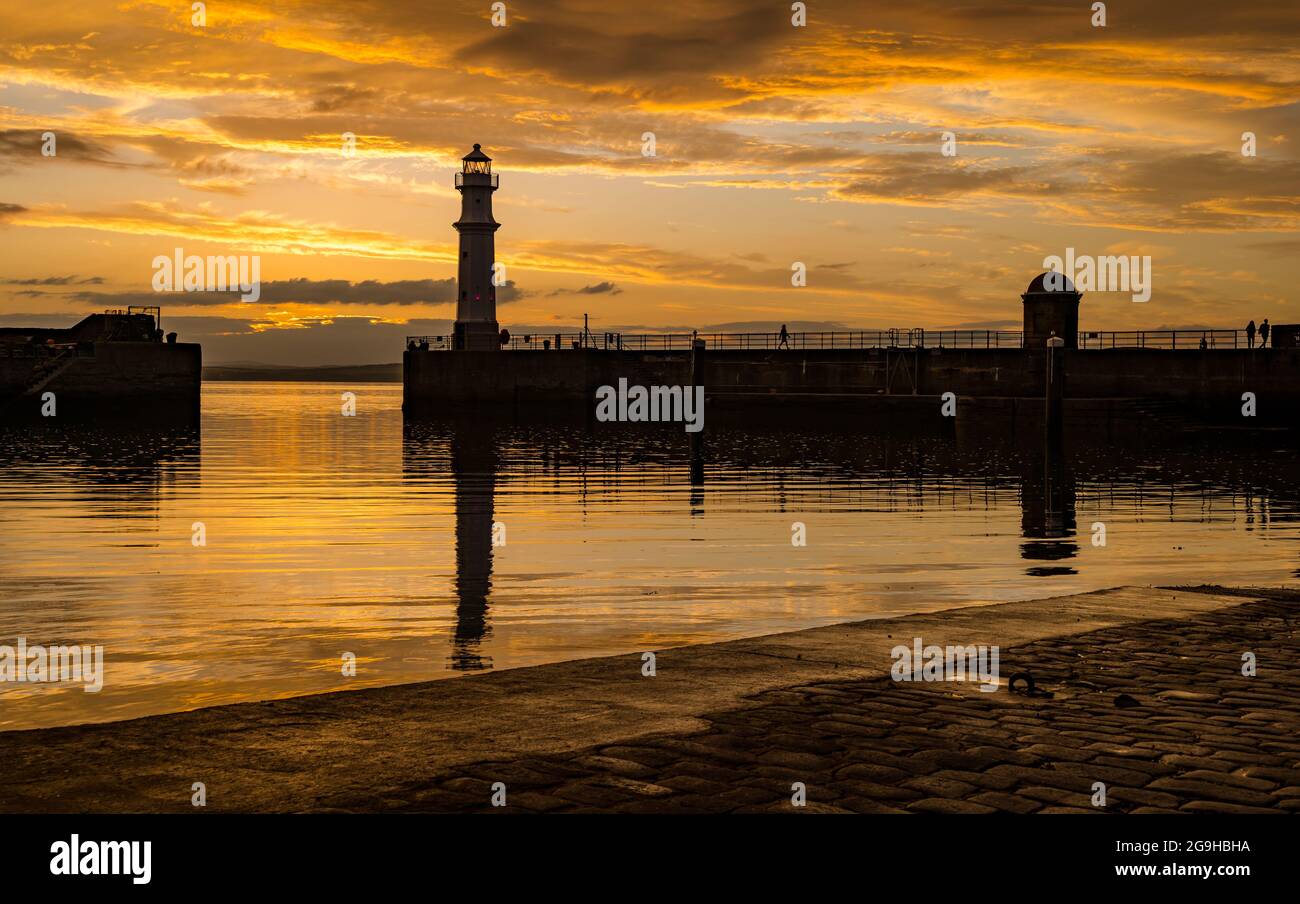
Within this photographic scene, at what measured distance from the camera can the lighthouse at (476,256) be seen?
73.6 metres

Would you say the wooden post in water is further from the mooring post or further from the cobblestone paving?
the cobblestone paving

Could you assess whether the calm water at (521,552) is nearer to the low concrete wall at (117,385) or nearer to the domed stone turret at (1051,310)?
the domed stone turret at (1051,310)

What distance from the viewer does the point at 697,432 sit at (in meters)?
62.0

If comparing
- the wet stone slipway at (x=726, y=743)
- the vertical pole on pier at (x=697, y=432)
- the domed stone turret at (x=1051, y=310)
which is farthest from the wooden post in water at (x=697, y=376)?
the wet stone slipway at (x=726, y=743)

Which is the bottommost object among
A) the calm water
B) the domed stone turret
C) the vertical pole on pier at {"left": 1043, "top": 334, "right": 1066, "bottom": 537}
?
the calm water

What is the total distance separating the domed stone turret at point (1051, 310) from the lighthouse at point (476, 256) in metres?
31.8

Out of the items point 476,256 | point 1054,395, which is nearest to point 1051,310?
point 1054,395

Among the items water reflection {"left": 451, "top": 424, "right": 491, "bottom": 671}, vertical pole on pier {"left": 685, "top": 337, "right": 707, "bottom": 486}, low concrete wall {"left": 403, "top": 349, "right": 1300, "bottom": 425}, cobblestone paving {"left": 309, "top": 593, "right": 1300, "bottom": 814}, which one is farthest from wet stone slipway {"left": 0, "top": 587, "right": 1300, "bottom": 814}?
Answer: low concrete wall {"left": 403, "top": 349, "right": 1300, "bottom": 425}

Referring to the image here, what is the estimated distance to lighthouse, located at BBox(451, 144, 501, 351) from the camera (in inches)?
2899

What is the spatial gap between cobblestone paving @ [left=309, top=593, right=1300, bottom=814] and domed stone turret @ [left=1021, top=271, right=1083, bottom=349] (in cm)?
5334

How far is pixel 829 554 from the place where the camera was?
18.0 meters

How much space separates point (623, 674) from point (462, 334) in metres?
70.4
